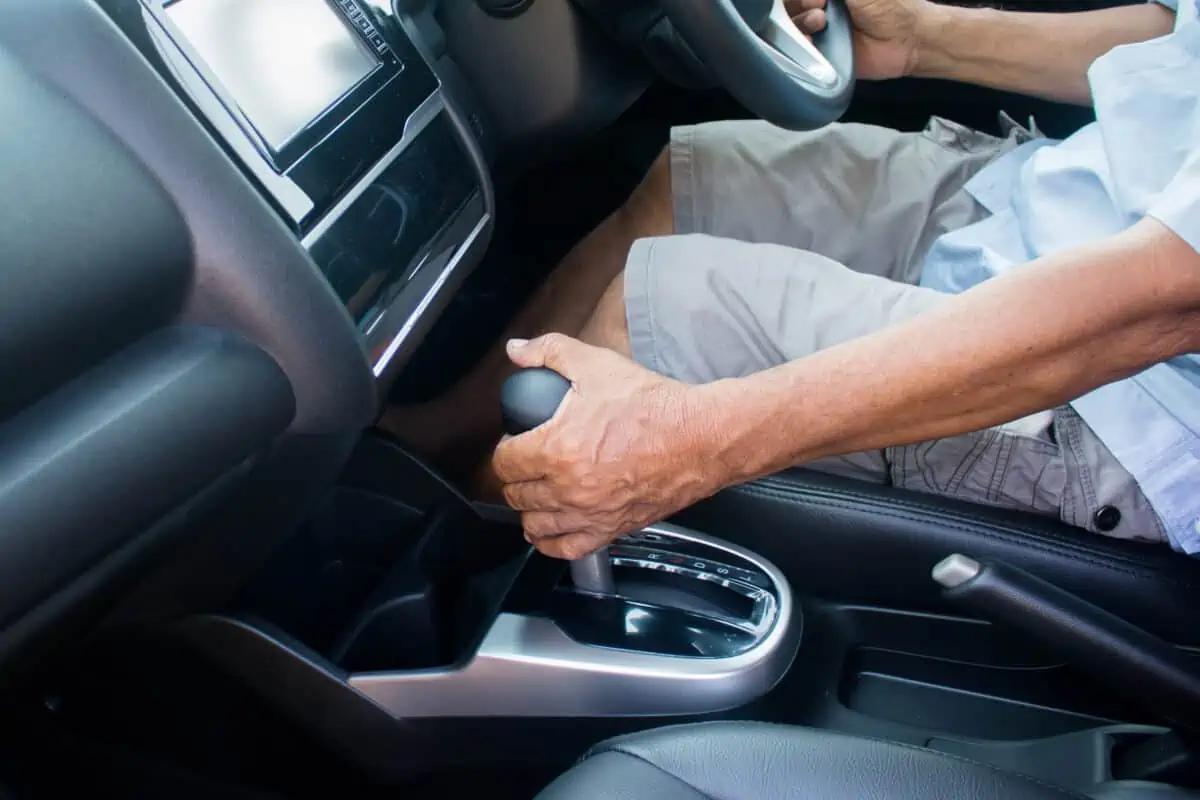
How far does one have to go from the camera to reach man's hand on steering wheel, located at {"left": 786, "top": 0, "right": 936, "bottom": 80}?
1.13 m

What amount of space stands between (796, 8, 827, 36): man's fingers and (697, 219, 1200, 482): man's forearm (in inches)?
18.9

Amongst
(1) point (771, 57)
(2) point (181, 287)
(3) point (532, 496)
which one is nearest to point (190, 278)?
(2) point (181, 287)

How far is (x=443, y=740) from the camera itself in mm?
795

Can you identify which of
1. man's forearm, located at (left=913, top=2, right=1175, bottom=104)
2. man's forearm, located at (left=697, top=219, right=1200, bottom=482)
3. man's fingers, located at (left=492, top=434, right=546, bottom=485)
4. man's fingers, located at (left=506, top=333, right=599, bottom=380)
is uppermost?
man's fingers, located at (left=506, top=333, right=599, bottom=380)

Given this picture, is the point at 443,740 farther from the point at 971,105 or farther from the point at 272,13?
the point at 971,105

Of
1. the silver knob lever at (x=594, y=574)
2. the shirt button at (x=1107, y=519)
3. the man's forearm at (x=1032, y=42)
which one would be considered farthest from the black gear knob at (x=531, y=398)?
the man's forearm at (x=1032, y=42)

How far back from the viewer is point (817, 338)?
0.79m

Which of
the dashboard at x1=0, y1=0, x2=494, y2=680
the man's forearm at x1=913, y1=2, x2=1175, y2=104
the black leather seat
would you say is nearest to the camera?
the dashboard at x1=0, y1=0, x2=494, y2=680

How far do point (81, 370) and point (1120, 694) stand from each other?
647mm

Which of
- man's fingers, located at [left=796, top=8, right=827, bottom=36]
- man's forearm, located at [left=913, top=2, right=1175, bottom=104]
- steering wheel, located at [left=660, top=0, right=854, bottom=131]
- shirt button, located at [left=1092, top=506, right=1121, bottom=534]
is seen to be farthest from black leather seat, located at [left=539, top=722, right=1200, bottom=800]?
man's forearm, located at [left=913, top=2, right=1175, bottom=104]

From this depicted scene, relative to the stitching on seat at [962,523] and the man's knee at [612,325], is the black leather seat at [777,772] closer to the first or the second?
the stitching on seat at [962,523]

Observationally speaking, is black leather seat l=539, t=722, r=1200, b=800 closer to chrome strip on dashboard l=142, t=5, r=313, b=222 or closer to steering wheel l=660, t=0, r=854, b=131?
chrome strip on dashboard l=142, t=5, r=313, b=222

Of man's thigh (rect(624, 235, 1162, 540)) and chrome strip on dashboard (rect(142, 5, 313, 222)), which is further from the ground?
chrome strip on dashboard (rect(142, 5, 313, 222))

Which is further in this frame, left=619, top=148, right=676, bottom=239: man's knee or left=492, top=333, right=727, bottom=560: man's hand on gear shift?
left=619, top=148, right=676, bottom=239: man's knee
